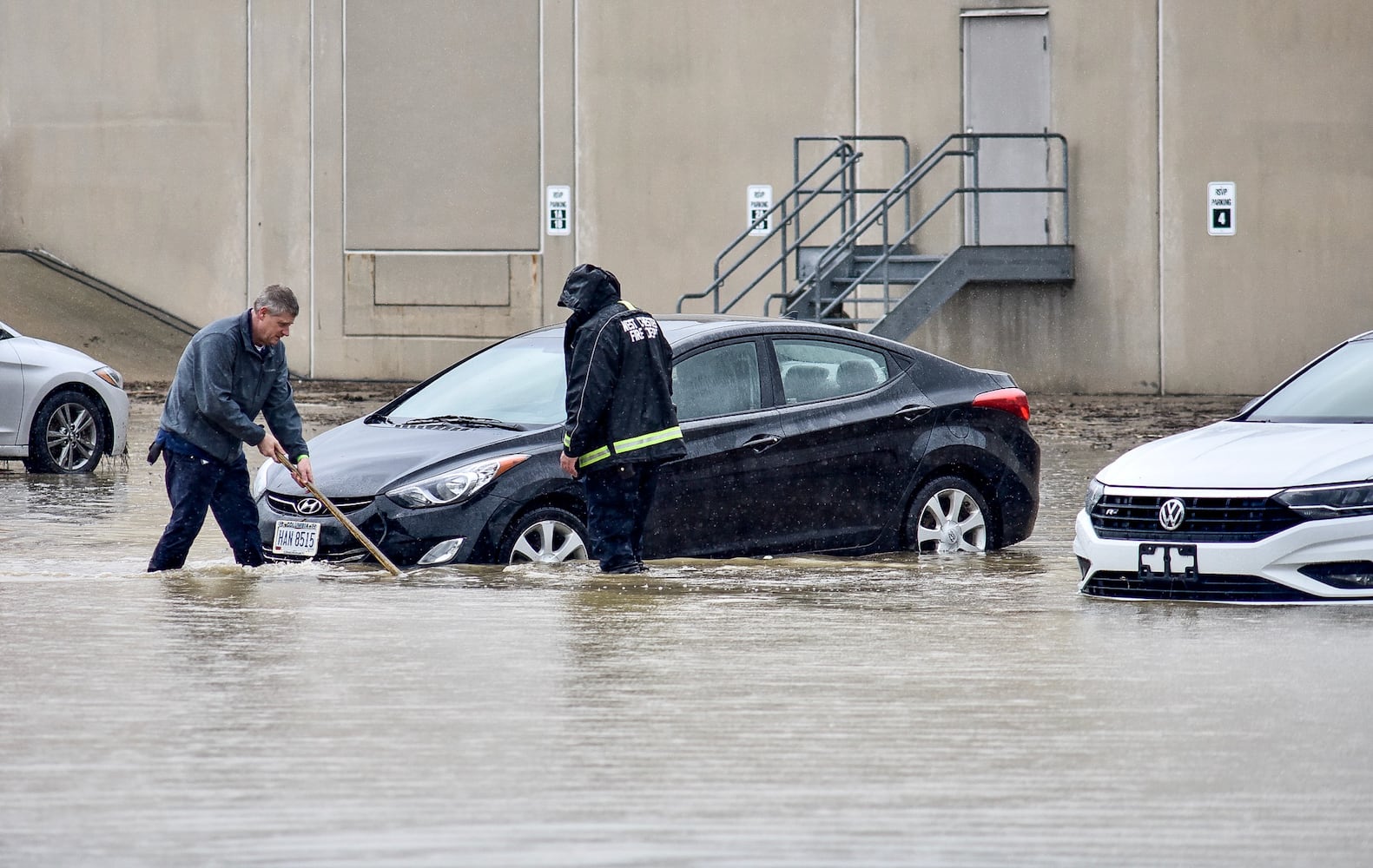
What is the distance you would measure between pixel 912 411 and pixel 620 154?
16390mm

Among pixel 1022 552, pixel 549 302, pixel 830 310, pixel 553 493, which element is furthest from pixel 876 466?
pixel 549 302

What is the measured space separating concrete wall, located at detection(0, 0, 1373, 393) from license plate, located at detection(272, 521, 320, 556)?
16743 millimetres

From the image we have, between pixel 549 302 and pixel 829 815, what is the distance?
2219 cm

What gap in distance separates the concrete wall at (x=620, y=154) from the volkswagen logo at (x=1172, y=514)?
16.7 metres

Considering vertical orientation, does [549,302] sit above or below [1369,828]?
above

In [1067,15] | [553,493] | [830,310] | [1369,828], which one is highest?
[1067,15]

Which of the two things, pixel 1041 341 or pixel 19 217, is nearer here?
pixel 1041 341

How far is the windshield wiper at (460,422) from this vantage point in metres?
10.3

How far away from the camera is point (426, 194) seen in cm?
2809

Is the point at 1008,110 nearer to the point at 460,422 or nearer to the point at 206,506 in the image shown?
the point at 460,422

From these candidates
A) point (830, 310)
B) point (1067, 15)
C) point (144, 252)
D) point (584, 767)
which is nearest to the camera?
point (584, 767)

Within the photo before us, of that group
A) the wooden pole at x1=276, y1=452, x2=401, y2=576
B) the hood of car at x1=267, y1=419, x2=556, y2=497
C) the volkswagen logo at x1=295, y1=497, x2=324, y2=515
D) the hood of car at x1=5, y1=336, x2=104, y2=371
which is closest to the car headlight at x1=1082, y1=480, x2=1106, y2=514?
the hood of car at x1=267, y1=419, x2=556, y2=497

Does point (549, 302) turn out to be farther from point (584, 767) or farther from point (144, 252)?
point (584, 767)

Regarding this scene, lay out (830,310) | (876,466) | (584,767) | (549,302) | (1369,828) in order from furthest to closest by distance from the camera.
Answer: (549,302)
(830,310)
(876,466)
(584,767)
(1369,828)
